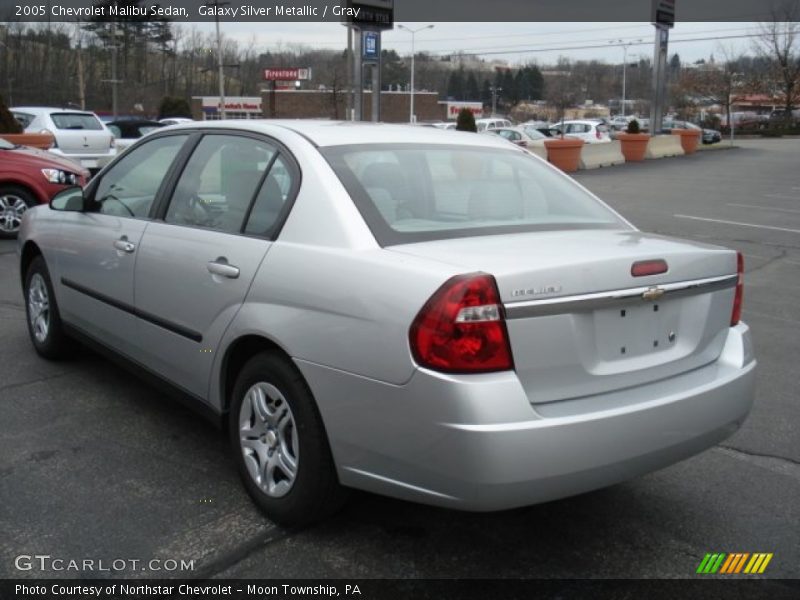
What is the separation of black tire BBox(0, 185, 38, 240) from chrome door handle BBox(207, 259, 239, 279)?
782 cm

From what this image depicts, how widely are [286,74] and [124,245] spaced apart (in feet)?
261

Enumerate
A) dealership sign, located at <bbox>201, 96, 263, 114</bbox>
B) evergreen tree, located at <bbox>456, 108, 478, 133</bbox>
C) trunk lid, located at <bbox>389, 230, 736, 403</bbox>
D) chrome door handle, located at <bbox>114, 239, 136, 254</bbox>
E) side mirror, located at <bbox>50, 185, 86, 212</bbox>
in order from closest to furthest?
trunk lid, located at <bbox>389, 230, 736, 403</bbox>
chrome door handle, located at <bbox>114, 239, 136, 254</bbox>
side mirror, located at <bbox>50, 185, 86, 212</bbox>
evergreen tree, located at <bbox>456, 108, 478, 133</bbox>
dealership sign, located at <bbox>201, 96, 263, 114</bbox>

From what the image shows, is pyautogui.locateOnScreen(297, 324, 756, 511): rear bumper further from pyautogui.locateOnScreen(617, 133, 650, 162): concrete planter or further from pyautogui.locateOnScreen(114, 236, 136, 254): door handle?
pyautogui.locateOnScreen(617, 133, 650, 162): concrete planter

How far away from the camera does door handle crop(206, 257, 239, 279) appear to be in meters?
3.27

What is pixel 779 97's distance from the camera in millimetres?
57156

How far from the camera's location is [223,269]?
332 centimetres

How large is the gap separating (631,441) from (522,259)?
72cm

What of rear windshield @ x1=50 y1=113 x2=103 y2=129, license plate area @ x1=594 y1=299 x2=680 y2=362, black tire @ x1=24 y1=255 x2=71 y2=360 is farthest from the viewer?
rear windshield @ x1=50 y1=113 x2=103 y2=129

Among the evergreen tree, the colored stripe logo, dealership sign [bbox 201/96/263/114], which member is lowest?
the colored stripe logo

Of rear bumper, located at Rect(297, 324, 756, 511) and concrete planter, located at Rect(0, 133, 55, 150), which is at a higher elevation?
concrete planter, located at Rect(0, 133, 55, 150)

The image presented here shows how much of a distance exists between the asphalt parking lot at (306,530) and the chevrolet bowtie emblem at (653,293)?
1005 millimetres

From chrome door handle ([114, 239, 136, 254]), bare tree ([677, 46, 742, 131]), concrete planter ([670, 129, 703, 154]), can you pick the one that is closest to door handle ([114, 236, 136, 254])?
chrome door handle ([114, 239, 136, 254])

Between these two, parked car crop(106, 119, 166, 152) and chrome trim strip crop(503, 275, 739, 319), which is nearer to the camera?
chrome trim strip crop(503, 275, 739, 319)

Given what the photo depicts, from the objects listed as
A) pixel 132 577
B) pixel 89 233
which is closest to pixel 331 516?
pixel 132 577
